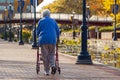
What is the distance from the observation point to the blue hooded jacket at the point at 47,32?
14235 millimetres

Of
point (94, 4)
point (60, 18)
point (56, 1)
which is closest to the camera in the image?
point (60, 18)

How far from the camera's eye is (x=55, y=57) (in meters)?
15.3

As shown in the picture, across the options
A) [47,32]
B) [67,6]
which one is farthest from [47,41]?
[67,6]

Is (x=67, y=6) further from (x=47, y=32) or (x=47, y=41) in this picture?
(x=47, y=41)

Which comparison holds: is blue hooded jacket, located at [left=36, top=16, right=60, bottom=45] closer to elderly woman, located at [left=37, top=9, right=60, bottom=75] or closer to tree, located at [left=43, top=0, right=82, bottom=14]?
elderly woman, located at [left=37, top=9, right=60, bottom=75]

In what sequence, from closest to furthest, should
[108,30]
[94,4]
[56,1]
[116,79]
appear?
1. [116,79]
2. [108,30]
3. [94,4]
4. [56,1]

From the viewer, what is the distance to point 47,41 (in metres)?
14.2

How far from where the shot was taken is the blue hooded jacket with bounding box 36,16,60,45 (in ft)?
46.7

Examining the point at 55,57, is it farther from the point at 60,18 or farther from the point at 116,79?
the point at 60,18

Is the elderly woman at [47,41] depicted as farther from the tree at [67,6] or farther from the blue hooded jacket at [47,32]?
the tree at [67,6]

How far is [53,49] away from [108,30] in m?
67.9

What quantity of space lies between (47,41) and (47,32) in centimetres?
31

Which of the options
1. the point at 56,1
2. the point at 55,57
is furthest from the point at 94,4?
the point at 55,57

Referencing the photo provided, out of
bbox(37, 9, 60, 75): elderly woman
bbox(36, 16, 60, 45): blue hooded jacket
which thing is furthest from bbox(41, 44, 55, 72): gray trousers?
bbox(36, 16, 60, 45): blue hooded jacket
